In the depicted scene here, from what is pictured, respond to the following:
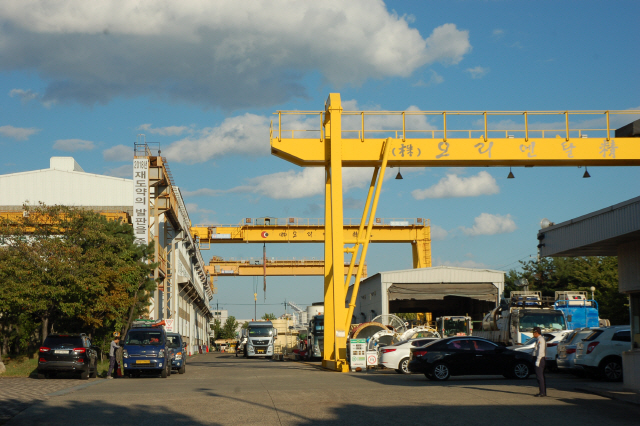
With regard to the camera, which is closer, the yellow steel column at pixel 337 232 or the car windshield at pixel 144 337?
the car windshield at pixel 144 337

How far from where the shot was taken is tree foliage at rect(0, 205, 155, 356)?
87.7ft

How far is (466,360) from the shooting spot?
20.8 metres

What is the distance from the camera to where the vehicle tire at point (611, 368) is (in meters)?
19.4

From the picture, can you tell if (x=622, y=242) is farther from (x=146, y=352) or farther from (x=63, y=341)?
(x=63, y=341)

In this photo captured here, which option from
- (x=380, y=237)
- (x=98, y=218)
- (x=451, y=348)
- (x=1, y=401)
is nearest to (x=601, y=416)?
(x=451, y=348)

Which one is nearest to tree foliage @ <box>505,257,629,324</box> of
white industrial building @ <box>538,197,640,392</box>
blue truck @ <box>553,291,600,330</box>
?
blue truck @ <box>553,291,600,330</box>

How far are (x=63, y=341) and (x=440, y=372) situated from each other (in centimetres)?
1283

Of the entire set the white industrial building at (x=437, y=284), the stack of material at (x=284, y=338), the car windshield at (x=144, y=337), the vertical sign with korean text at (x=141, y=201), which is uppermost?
the vertical sign with korean text at (x=141, y=201)

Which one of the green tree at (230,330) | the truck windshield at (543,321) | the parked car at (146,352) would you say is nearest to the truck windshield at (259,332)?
the parked car at (146,352)

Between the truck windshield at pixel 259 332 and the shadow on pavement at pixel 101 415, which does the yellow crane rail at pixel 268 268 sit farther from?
the shadow on pavement at pixel 101 415

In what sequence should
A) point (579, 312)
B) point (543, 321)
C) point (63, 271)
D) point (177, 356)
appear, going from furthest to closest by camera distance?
1. point (579, 312)
2. point (177, 356)
3. point (543, 321)
4. point (63, 271)

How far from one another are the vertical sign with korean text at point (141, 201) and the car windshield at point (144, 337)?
1233 cm

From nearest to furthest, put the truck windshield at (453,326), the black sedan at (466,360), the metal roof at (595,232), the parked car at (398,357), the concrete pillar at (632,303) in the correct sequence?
the metal roof at (595,232) → the concrete pillar at (632,303) → the black sedan at (466,360) → the parked car at (398,357) → the truck windshield at (453,326)

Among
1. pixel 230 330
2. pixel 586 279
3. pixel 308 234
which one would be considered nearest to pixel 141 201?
pixel 308 234
